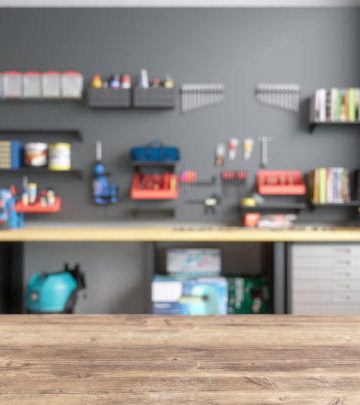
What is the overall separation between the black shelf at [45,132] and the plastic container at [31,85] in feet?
0.88

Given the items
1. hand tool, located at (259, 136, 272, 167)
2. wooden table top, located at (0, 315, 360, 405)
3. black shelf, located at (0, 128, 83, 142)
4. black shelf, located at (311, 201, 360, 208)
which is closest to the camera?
wooden table top, located at (0, 315, 360, 405)

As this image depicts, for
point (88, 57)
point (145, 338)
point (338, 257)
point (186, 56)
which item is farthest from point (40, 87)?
point (145, 338)

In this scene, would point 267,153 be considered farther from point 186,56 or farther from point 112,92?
point 112,92

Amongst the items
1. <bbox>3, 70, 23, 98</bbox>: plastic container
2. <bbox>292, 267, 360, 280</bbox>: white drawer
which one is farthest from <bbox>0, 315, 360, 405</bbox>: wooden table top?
<bbox>3, 70, 23, 98</bbox>: plastic container

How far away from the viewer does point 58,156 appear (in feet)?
11.8

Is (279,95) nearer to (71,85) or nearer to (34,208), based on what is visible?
(71,85)

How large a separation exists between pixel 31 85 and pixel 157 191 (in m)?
1.28

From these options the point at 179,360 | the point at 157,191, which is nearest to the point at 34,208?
the point at 157,191

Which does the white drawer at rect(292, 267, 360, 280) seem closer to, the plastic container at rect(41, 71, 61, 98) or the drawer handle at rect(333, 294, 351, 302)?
the drawer handle at rect(333, 294, 351, 302)

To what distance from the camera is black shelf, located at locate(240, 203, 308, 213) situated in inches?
141

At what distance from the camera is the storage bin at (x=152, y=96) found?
11.7 feet

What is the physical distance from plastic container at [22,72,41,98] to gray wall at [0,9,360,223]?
13cm

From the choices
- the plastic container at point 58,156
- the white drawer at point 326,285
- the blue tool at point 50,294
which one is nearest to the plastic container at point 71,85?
the plastic container at point 58,156

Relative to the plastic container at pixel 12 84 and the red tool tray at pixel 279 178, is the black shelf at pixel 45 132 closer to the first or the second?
the plastic container at pixel 12 84
